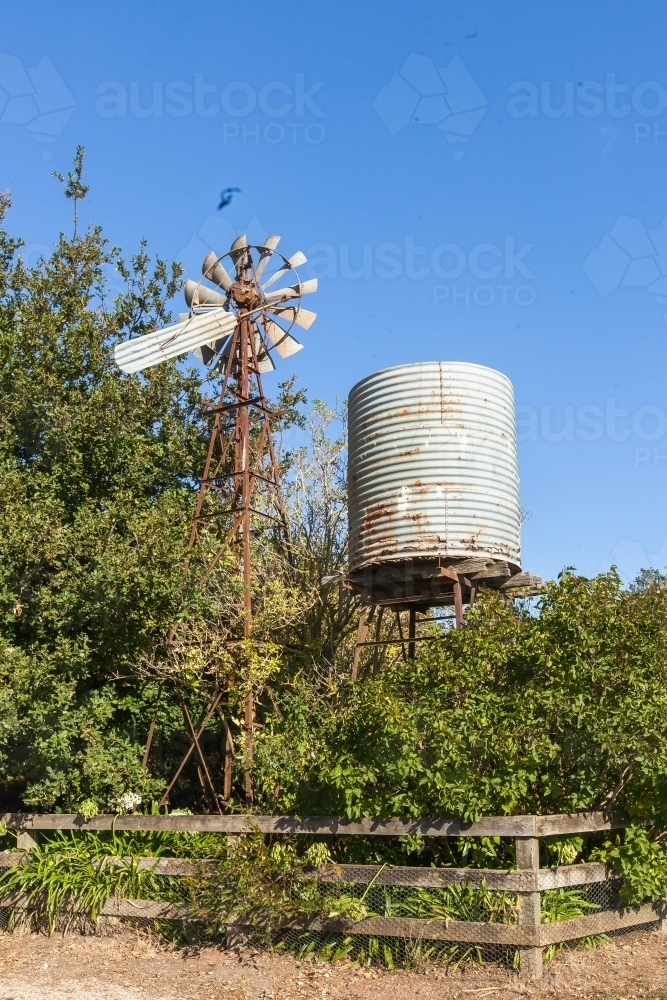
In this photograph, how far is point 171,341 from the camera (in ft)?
44.3

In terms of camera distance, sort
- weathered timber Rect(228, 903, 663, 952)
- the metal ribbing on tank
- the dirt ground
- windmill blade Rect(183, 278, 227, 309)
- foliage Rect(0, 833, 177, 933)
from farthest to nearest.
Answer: windmill blade Rect(183, 278, 227, 309) → the metal ribbing on tank → foliage Rect(0, 833, 177, 933) → weathered timber Rect(228, 903, 663, 952) → the dirt ground

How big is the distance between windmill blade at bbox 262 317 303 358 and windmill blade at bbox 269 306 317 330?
18 centimetres

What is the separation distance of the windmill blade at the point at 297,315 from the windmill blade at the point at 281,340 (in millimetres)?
182

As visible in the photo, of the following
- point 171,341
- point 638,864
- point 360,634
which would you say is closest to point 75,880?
point 638,864

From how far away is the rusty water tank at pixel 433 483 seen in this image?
12.0 m

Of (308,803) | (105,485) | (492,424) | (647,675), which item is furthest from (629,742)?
(105,485)

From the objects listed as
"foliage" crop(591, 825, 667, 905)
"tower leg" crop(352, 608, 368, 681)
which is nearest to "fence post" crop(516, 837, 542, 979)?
"foliage" crop(591, 825, 667, 905)

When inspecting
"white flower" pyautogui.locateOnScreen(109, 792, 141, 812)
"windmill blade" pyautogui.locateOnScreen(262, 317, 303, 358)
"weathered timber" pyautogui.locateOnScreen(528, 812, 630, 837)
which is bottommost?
"white flower" pyautogui.locateOnScreen(109, 792, 141, 812)

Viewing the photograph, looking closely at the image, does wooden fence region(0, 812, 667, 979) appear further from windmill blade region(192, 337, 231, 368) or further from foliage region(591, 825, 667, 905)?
windmill blade region(192, 337, 231, 368)

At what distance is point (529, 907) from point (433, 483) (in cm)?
555

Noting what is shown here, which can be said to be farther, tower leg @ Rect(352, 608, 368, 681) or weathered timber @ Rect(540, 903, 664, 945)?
tower leg @ Rect(352, 608, 368, 681)

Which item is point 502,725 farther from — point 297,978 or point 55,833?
point 55,833

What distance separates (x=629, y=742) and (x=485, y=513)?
4.57 metres

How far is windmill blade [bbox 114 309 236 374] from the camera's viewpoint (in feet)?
43.6
